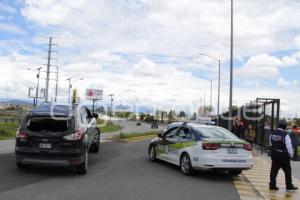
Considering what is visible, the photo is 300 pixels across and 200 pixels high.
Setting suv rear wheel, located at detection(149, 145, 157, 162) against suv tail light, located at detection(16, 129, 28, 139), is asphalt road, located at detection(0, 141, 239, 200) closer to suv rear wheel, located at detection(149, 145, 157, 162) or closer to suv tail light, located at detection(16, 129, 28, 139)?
suv tail light, located at detection(16, 129, 28, 139)

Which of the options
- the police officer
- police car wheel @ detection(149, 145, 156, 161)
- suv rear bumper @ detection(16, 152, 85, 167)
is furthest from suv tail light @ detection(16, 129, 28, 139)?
the police officer

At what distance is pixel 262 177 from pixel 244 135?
12817mm

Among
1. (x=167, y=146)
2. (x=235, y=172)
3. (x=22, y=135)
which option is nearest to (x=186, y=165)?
(x=235, y=172)

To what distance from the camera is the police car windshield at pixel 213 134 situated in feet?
44.0

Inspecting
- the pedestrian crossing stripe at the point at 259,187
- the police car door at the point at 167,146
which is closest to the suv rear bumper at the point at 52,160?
the police car door at the point at 167,146

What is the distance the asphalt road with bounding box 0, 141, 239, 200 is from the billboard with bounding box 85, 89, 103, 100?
326 ft

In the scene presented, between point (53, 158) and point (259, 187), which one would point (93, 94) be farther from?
point (259, 187)

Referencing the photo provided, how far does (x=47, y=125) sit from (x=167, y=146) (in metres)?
4.19

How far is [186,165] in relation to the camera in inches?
533

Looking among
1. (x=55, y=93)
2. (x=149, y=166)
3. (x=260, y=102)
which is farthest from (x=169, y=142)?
(x=55, y=93)

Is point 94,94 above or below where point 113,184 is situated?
above

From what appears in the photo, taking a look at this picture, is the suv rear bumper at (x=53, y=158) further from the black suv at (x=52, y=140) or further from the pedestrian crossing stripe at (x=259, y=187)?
the pedestrian crossing stripe at (x=259, y=187)

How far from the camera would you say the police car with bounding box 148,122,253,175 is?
12.8 meters

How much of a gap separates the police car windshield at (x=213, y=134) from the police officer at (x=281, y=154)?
80.4 inches
